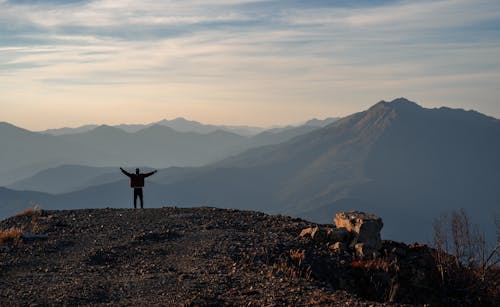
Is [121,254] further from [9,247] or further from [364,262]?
[364,262]

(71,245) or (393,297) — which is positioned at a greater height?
(71,245)

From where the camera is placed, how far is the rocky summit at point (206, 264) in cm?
1296

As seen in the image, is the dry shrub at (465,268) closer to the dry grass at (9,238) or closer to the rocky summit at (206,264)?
the rocky summit at (206,264)

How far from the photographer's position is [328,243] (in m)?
18.4

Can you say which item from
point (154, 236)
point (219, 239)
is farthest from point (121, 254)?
point (219, 239)

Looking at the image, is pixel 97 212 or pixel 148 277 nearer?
pixel 148 277

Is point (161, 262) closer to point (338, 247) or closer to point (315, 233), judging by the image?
point (315, 233)

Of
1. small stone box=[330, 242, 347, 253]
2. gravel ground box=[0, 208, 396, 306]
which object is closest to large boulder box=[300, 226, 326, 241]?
gravel ground box=[0, 208, 396, 306]

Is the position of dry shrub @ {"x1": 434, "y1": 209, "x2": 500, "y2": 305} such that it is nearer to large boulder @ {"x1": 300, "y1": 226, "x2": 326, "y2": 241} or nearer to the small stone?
the small stone

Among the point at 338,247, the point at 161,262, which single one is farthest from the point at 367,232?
the point at 161,262

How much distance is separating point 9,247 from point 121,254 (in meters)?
4.58

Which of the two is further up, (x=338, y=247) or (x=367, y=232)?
(x=367, y=232)

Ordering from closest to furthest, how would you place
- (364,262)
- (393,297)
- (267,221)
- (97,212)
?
(393,297) < (364,262) < (267,221) < (97,212)

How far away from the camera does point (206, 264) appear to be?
15570 millimetres
